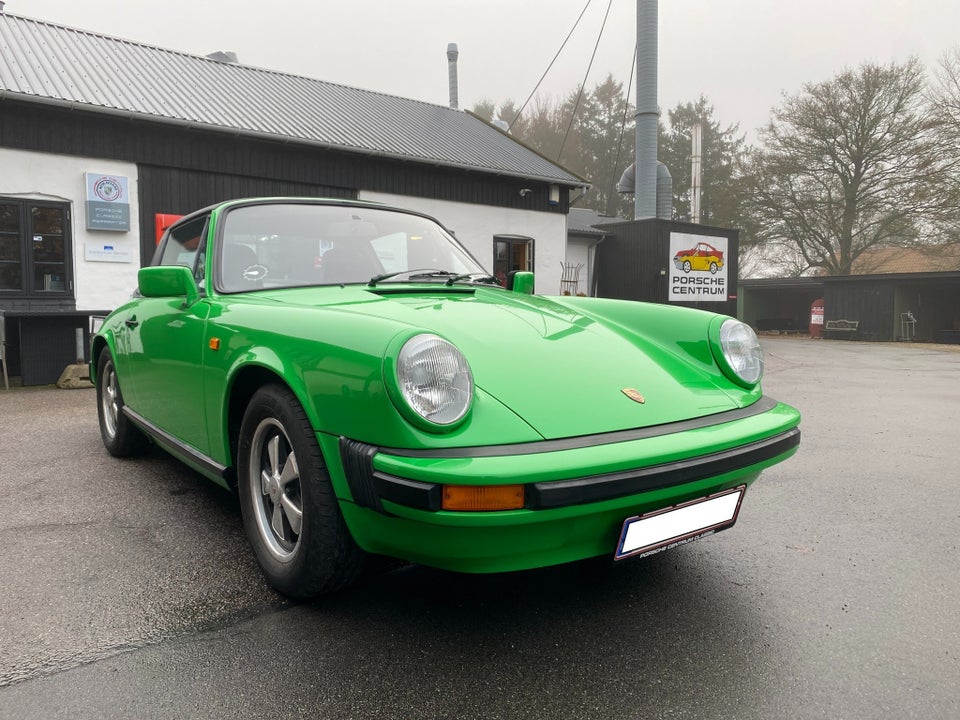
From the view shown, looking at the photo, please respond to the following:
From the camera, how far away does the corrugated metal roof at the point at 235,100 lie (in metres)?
9.63

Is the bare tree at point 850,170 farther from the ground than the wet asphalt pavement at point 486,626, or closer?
farther from the ground

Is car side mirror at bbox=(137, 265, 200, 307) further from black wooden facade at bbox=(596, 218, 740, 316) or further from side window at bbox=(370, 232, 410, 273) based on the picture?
black wooden facade at bbox=(596, 218, 740, 316)

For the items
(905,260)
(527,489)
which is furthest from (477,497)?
(905,260)

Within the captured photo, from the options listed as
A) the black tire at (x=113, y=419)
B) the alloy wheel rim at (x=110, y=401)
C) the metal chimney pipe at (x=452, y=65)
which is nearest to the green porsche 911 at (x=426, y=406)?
the black tire at (x=113, y=419)

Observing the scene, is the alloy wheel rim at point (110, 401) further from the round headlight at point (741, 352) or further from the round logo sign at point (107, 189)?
the round logo sign at point (107, 189)

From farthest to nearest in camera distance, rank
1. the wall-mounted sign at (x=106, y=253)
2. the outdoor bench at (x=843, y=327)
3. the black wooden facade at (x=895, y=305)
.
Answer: the outdoor bench at (x=843, y=327)
the black wooden facade at (x=895, y=305)
the wall-mounted sign at (x=106, y=253)

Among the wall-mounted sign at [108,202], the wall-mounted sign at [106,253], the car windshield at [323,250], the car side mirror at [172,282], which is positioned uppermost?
the wall-mounted sign at [108,202]

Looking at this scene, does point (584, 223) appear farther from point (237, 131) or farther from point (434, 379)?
point (434, 379)

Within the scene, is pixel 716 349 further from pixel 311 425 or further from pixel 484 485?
pixel 311 425

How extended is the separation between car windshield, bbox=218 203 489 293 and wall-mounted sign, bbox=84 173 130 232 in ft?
25.5

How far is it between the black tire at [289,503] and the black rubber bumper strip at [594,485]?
321 millimetres

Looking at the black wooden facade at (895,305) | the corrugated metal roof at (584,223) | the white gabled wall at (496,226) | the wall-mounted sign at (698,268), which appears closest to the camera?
the white gabled wall at (496,226)

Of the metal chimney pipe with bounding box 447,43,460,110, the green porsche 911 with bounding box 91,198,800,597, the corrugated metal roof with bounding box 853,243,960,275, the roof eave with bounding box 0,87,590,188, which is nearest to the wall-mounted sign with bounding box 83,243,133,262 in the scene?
the roof eave with bounding box 0,87,590,188

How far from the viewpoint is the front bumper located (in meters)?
1.62
